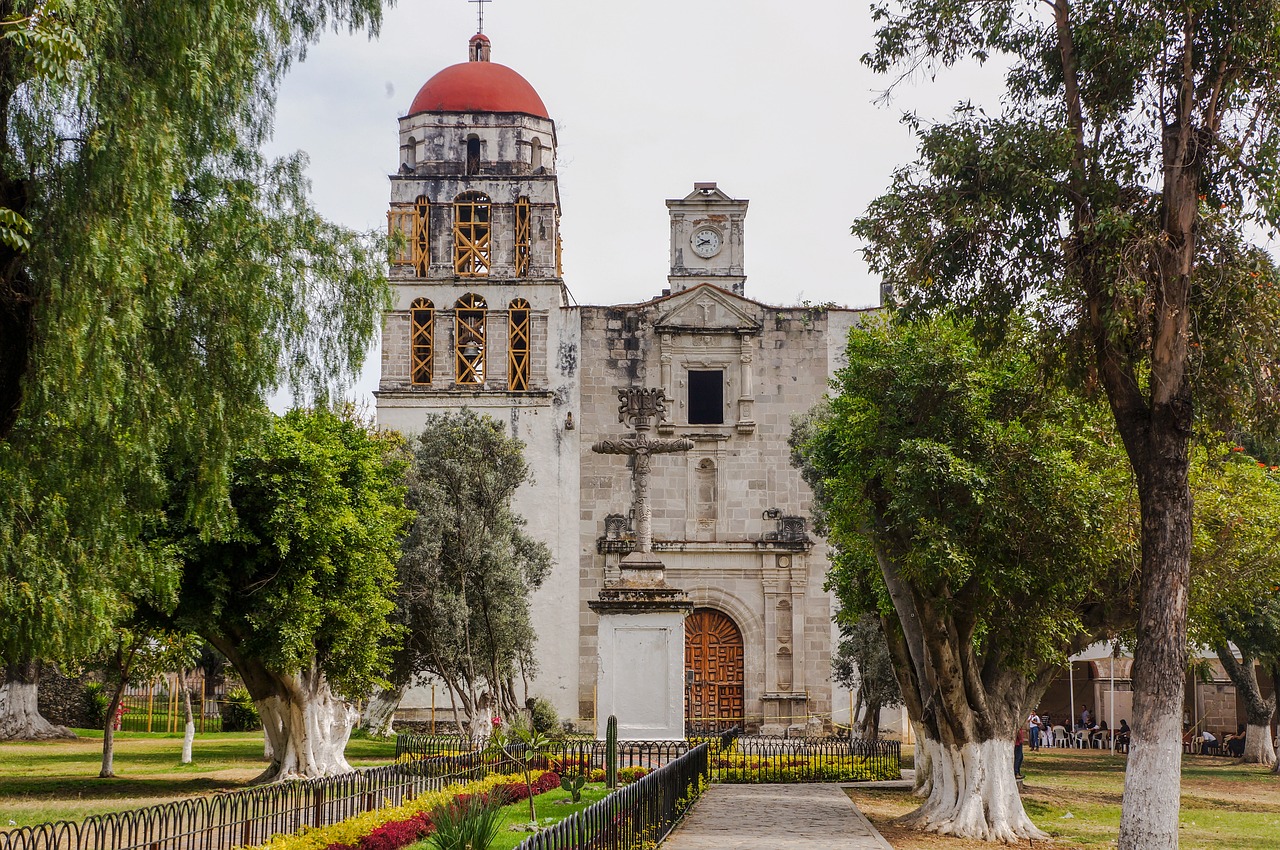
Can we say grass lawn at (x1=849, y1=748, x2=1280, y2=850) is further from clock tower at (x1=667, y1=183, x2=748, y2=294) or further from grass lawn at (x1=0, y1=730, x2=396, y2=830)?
clock tower at (x1=667, y1=183, x2=748, y2=294)

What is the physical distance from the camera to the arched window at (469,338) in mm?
31516

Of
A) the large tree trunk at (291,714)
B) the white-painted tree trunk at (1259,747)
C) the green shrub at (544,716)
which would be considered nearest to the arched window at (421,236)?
the green shrub at (544,716)

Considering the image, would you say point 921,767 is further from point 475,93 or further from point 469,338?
point 475,93

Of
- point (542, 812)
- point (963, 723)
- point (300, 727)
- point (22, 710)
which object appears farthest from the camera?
point (22, 710)

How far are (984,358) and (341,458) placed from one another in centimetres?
960

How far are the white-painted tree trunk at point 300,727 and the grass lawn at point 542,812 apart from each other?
435cm

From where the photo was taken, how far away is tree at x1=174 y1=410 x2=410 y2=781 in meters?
16.8

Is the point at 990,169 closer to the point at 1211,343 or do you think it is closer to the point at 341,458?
the point at 1211,343

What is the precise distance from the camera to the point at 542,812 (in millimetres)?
13820

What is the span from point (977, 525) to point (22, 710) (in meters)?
25.1

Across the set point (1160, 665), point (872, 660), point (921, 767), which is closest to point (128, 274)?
point (1160, 665)

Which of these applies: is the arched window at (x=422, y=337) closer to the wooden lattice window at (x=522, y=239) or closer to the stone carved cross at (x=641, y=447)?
the wooden lattice window at (x=522, y=239)

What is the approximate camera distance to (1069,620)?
13.5 meters

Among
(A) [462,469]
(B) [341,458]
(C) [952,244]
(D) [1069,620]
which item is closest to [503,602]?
(A) [462,469]
